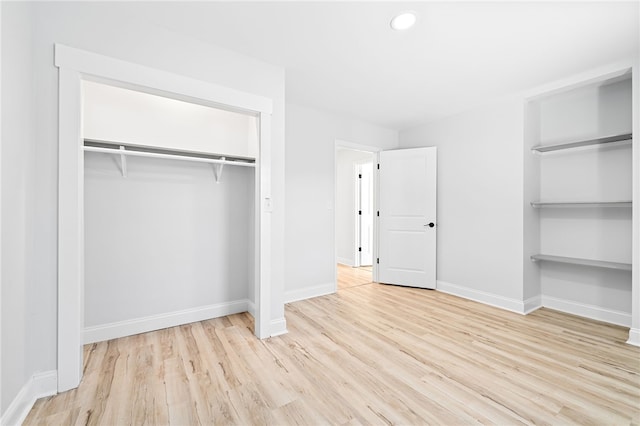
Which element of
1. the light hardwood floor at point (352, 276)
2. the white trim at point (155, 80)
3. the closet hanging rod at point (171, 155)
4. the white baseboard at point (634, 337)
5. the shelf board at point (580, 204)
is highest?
the white trim at point (155, 80)

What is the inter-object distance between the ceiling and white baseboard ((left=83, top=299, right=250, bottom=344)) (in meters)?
2.41

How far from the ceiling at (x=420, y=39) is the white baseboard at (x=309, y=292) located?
2.43 m

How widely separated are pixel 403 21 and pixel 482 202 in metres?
2.45

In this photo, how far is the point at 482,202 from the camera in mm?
3553

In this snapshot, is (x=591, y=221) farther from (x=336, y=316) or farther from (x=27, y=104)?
(x=27, y=104)

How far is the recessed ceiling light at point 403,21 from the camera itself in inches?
76.0

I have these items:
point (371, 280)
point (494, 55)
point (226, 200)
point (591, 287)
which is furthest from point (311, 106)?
point (591, 287)

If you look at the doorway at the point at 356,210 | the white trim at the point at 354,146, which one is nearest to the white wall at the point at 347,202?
the doorway at the point at 356,210

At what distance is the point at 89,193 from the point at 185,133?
92cm

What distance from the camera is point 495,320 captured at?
2939mm

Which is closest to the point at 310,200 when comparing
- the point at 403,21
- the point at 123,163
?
the point at 123,163

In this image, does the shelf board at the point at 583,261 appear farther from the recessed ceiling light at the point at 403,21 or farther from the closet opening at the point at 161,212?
the closet opening at the point at 161,212

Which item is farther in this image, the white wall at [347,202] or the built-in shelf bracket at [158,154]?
the white wall at [347,202]

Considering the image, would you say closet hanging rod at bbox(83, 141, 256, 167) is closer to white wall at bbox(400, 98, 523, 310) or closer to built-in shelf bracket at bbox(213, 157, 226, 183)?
built-in shelf bracket at bbox(213, 157, 226, 183)
